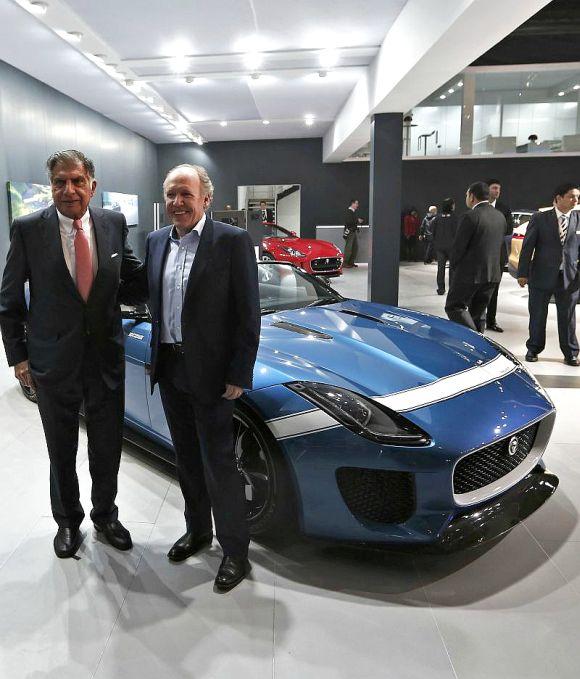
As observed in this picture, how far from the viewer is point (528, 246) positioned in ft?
15.0

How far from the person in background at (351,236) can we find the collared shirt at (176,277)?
1177 centimetres

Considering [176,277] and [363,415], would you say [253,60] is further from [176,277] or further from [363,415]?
[363,415]

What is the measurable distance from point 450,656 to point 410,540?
1.10 ft

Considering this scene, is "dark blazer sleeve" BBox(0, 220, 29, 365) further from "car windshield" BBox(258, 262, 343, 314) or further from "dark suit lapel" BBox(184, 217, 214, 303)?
"car windshield" BBox(258, 262, 343, 314)

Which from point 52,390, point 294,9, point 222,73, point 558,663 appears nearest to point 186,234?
point 52,390

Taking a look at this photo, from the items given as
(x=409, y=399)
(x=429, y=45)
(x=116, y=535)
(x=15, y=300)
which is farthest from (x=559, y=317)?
(x=15, y=300)

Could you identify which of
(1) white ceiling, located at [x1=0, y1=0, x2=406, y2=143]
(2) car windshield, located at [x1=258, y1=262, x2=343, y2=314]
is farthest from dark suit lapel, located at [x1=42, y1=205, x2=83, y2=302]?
(1) white ceiling, located at [x1=0, y1=0, x2=406, y2=143]

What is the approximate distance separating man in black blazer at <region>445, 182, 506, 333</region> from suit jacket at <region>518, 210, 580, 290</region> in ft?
1.04

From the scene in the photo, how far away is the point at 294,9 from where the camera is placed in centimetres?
489

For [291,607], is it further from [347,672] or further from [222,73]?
[222,73]

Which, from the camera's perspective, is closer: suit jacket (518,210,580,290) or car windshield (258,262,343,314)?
car windshield (258,262,343,314)

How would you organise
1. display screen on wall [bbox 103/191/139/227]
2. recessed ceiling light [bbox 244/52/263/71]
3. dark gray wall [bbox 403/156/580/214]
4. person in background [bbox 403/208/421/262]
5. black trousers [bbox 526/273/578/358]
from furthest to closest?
person in background [bbox 403/208/421/262] < dark gray wall [bbox 403/156/580/214] < display screen on wall [bbox 103/191/139/227] < recessed ceiling light [bbox 244/52/263/71] < black trousers [bbox 526/273/578/358]

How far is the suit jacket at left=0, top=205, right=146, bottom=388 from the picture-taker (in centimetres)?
188

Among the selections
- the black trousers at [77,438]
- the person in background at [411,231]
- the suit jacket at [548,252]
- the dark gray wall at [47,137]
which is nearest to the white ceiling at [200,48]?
the dark gray wall at [47,137]
